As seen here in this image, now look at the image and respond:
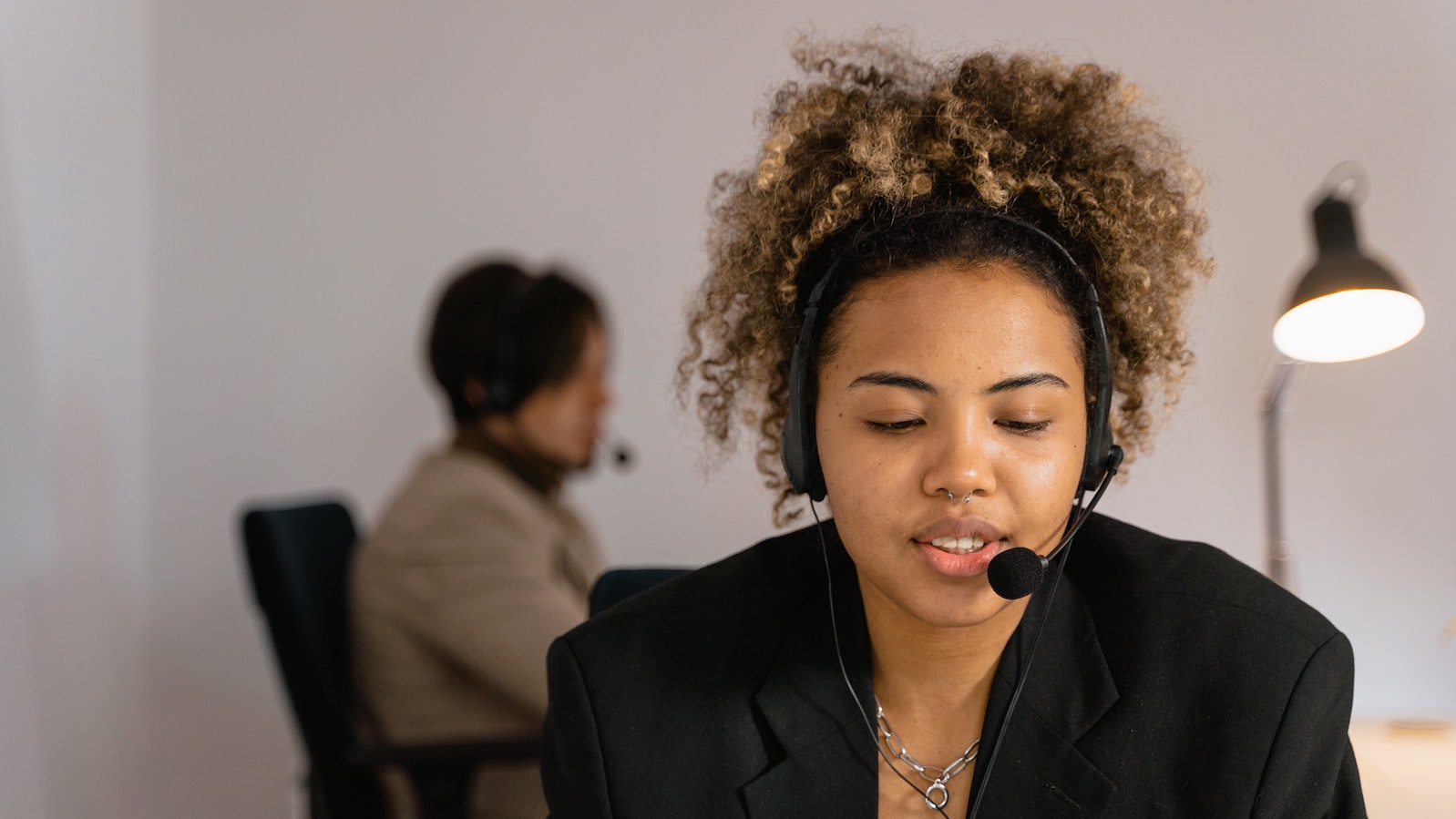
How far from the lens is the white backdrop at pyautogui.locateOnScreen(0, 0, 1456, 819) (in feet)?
6.77

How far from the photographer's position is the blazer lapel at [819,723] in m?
0.93

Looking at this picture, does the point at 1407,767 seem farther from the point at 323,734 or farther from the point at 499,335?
the point at 499,335

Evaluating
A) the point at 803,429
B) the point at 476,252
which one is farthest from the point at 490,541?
the point at 803,429

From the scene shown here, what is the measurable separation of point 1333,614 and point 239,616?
2204 millimetres

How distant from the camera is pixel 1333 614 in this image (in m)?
2.15

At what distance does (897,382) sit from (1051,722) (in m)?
0.32

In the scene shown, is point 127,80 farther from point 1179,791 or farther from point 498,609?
point 1179,791

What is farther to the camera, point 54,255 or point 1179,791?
point 54,255

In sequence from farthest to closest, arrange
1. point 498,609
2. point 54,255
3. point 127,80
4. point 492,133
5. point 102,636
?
point 492,133 → point 127,80 → point 102,636 → point 54,255 → point 498,609

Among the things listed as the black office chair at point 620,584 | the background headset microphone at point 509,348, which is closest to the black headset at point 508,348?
the background headset microphone at point 509,348

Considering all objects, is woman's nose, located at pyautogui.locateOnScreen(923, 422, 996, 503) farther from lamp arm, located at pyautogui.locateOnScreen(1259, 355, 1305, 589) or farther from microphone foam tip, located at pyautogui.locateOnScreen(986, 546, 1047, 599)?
lamp arm, located at pyautogui.locateOnScreen(1259, 355, 1305, 589)

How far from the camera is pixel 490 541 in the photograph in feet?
5.83

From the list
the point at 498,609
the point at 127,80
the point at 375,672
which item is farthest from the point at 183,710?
the point at 127,80

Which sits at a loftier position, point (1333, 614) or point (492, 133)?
point (492, 133)
